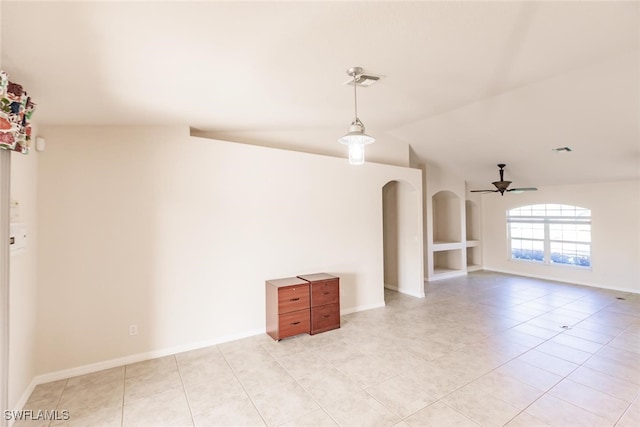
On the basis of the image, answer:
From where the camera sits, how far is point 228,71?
2.40 m

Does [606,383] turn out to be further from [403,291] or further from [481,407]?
[403,291]

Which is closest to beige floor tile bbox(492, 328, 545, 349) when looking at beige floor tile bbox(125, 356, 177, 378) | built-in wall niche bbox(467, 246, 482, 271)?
beige floor tile bbox(125, 356, 177, 378)

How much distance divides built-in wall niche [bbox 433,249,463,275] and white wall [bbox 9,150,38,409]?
774 centimetres

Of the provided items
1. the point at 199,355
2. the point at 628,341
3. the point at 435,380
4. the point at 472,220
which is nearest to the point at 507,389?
the point at 435,380

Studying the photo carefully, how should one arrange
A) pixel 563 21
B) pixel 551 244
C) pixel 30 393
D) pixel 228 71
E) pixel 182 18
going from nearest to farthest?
pixel 182 18, pixel 563 21, pixel 228 71, pixel 30 393, pixel 551 244

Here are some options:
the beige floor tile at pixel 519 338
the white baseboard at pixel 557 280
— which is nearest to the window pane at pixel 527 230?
the white baseboard at pixel 557 280

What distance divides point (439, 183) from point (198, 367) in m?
6.86

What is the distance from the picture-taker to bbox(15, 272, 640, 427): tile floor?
99.6 inches

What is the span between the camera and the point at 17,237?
2586 millimetres

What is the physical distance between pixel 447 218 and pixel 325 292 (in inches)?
237

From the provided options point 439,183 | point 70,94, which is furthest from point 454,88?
point 439,183

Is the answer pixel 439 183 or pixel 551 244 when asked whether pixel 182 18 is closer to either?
pixel 439 183

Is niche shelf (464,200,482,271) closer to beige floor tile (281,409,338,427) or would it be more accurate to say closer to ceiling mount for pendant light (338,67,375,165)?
ceiling mount for pendant light (338,67,375,165)

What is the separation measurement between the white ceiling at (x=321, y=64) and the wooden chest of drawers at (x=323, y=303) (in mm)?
2196
